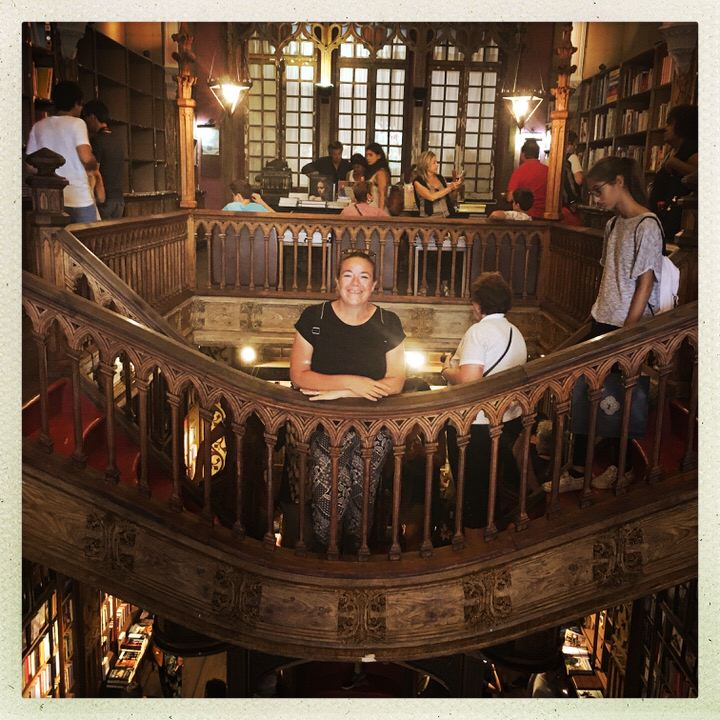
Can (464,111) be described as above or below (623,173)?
above

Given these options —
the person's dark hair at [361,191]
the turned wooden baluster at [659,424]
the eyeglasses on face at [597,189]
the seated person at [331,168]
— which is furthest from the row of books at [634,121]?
the turned wooden baluster at [659,424]

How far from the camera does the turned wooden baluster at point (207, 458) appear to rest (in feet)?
10.2

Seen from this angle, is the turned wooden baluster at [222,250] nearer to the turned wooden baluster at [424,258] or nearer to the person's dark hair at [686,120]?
the turned wooden baluster at [424,258]

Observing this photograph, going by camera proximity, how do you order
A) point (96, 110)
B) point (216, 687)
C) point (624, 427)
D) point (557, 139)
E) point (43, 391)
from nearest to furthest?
point (43, 391) < point (624, 427) < point (216, 687) < point (96, 110) < point (557, 139)

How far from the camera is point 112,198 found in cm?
567

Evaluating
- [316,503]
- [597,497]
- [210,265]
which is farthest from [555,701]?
[210,265]

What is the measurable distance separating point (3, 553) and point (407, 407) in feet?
5.54

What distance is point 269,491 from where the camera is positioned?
3221 millimetres

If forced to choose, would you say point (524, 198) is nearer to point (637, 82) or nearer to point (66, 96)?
point (637, 82)

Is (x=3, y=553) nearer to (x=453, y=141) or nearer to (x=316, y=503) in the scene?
(x=316, y=503)

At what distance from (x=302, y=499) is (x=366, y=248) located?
377 cm

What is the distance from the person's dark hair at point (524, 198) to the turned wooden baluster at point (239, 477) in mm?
4242

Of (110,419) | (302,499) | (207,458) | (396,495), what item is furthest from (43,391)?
(396,495)

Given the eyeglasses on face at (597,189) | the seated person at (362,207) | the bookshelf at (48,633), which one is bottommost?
the bookshelf at (48,633)
